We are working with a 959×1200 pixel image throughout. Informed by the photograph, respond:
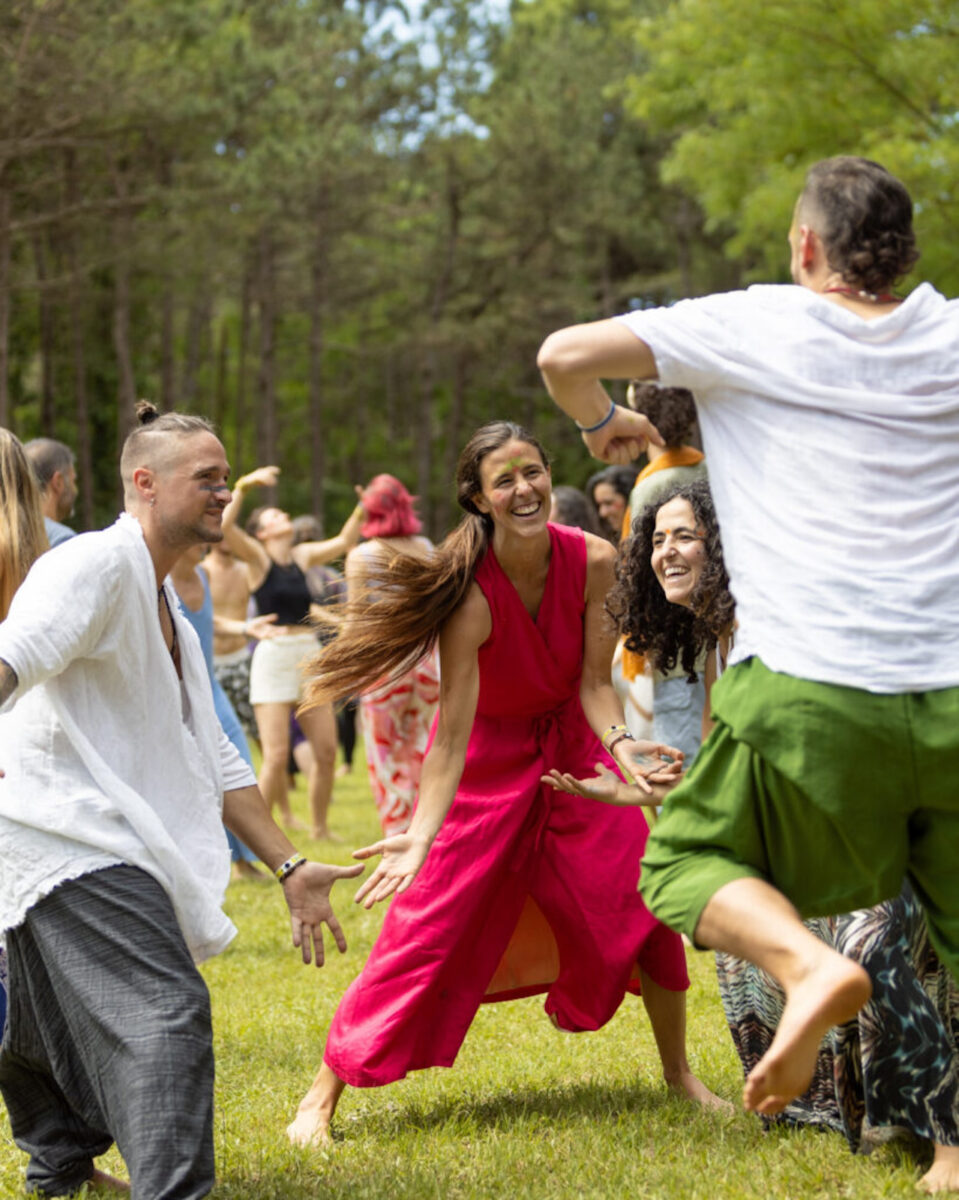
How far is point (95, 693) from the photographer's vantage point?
3717mm

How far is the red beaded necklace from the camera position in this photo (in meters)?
3.09

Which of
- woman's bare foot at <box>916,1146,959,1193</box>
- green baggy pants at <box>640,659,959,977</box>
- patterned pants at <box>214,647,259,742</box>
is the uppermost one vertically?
green baggy pants at <box>640,659,959,977</box>

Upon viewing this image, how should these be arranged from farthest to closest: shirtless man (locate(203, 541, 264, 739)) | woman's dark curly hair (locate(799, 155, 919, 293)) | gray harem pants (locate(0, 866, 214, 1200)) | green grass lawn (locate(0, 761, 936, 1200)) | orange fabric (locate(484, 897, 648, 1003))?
shirtless man (locate(203, 541, 264, 739)), orange fabric (locate(484, 897, 648, 1003)), green grass lawn (locate(0, 761, 936, 1200)), gray harem pants (locate(0, 866, 214, 1200)), woman's dark curly hair (locate(799, 155, 919, 293))

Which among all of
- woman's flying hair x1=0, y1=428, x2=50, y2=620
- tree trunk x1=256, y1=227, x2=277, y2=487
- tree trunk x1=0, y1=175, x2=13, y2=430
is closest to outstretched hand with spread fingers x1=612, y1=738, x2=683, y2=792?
woman's flying hair x1=0, y1=428, x2=50, y2=620

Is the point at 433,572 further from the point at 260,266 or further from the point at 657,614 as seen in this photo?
the point at 260,266

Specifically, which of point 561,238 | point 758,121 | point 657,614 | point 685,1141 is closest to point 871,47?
point 758,121

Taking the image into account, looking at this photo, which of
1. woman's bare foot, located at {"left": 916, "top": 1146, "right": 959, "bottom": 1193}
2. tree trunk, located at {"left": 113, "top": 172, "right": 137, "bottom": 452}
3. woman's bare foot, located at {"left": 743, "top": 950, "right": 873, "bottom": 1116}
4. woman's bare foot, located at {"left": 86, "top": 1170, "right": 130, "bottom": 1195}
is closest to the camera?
woman's bare foot, located at {"left": 743, "top": 950, "right": 873, "bottom": 1116}

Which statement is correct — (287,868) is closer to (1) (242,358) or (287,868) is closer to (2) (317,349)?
(2) (317,349)

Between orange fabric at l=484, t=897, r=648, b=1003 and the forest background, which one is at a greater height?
the forest background

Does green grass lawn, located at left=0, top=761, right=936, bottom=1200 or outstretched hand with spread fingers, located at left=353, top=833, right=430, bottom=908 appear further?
outstretched hand with spread fingers, located at left=353, top=833, right=430, bottom=908

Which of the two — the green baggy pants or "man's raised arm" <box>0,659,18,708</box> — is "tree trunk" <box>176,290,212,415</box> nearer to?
"man's raised arm" <box>0,659,18,708</box>

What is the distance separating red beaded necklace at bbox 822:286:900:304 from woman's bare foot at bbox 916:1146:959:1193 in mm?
2010

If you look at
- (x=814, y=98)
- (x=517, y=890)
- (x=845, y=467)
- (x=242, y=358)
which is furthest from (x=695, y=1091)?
(x=242, y=358)

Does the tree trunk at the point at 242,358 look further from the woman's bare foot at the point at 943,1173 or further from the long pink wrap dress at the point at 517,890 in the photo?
the woman's bare foot at the point at 943,1173
